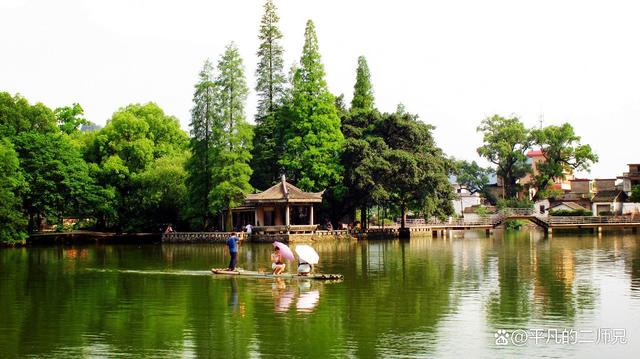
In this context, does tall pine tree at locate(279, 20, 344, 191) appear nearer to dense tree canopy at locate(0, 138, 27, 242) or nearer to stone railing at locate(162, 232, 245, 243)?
stone railing at locate(162, 232, 245, 243)

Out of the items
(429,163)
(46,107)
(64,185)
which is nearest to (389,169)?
(429,163)

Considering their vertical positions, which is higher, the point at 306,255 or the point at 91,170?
the point at 91,170

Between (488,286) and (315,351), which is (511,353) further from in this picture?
(488,286)

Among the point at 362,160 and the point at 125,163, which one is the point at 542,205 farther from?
the point at 125,163

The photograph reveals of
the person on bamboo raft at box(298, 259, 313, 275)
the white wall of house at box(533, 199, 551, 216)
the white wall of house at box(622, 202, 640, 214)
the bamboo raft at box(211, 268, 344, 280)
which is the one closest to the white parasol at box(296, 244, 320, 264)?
the person on bamboo raft at box(298, 259, 313, 275)

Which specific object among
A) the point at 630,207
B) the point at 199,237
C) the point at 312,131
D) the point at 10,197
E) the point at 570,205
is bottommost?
the point at 199,237

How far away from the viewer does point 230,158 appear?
58406 mm

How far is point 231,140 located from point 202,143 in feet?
9.90

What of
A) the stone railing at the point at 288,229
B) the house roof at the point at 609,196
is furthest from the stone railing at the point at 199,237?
the house roof at the point at 609,196

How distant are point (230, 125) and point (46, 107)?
1564cm

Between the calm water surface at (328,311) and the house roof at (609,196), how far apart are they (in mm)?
58838

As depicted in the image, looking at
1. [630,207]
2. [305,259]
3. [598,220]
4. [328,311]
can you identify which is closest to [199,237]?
[305,259]

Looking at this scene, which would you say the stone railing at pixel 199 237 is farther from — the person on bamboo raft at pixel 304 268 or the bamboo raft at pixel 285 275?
the person on bamboo raft at pixel 304 268

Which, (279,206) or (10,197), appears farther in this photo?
(279,206)
